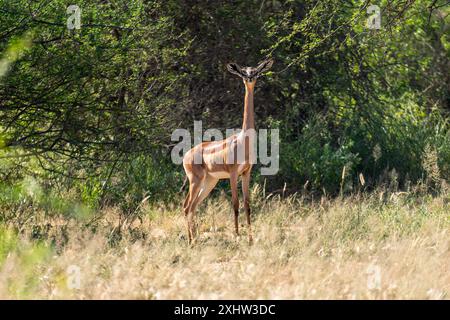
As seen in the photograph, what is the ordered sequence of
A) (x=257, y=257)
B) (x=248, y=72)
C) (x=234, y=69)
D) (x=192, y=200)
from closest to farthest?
(x=257, y=257) < (x=248, y=72) < (x=234, y=69) < (x=192, y=200)

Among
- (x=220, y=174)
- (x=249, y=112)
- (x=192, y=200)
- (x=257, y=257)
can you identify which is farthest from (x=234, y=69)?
(x=257, y=257)

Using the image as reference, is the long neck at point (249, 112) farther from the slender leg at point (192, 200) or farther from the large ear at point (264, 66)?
the slender leg at point (192, 200)

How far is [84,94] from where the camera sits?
955cm

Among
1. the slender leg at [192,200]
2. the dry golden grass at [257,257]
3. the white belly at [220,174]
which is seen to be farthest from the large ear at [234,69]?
the dry golden grass at [257,257]

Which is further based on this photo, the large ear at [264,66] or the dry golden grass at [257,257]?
the large ear at [264,66]

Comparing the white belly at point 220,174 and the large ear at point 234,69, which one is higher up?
the large ear at point 234,69

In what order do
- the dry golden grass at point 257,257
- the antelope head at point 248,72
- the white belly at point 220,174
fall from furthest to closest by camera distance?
1. the white belly at point 220,174
2. the antelope head at point 248,72
3. the dry golden grass at point 257,257

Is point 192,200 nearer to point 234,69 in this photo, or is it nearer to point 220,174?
point 220,174

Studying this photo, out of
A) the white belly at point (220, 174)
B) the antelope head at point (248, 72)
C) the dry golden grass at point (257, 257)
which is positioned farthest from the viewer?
the white belly at point (220, 174)

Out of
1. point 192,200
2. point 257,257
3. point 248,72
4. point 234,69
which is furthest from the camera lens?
point 192,200

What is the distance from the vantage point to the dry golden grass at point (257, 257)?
6121mm

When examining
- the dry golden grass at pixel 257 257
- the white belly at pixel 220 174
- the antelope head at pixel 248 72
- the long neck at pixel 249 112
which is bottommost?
the dry golden grass at pixel 257 257

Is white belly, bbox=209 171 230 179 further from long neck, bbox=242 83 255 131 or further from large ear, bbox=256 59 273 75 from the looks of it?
large ear, bbox=256 59 273 75

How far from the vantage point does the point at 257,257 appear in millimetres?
7363
